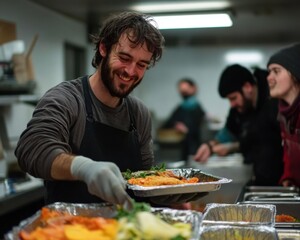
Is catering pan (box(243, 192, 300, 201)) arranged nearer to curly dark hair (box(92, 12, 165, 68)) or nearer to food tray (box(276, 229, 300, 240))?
food tray (box(276, 229, 300, 240))

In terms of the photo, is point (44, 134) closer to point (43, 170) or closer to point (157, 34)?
point (43, 170)

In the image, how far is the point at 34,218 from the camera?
59.5 inches

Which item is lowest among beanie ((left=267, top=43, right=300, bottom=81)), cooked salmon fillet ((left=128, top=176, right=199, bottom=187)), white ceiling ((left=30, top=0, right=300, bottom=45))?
cooked salmon fillet ((left=128, top=176, right=199, bottom=187))

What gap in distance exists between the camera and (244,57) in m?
9.62

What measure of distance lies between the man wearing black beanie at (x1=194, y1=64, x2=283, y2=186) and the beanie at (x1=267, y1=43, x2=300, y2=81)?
2.23 feet

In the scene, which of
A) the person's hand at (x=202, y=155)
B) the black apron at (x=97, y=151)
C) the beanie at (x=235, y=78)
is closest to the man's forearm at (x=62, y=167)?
the black apron at (x=97, y=151)

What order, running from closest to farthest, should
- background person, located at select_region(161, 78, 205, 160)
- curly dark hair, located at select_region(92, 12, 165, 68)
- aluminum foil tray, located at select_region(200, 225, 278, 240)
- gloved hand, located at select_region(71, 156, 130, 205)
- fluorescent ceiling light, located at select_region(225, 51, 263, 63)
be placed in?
gloved hand, located at select_region(71, 156, 130, 205) → aluminum foil tray, located at select_region(200, 225, 278, 240) → curly dark hair, located at select_region(92, 12, 165, 68) → background person, located at select_region(161, 78, 205, 160) → fluorescent ceiling light, located at select_region(225, 51, 263, 63)

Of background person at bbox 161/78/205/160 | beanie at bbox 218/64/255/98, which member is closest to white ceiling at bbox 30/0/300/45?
background person at bbox 161/78/205/160

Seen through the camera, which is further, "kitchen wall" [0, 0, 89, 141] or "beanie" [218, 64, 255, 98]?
"kitchen wall" [0, 0, 89, 141]

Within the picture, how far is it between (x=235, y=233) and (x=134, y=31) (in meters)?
0.96

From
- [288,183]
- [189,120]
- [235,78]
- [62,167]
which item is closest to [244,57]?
[189,120]

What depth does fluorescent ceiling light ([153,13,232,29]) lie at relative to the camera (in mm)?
5461

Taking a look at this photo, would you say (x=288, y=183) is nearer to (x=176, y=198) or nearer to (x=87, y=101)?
(x=176, y=198)

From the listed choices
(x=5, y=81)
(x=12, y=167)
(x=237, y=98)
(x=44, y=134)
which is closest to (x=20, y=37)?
(x=5, y=81)
